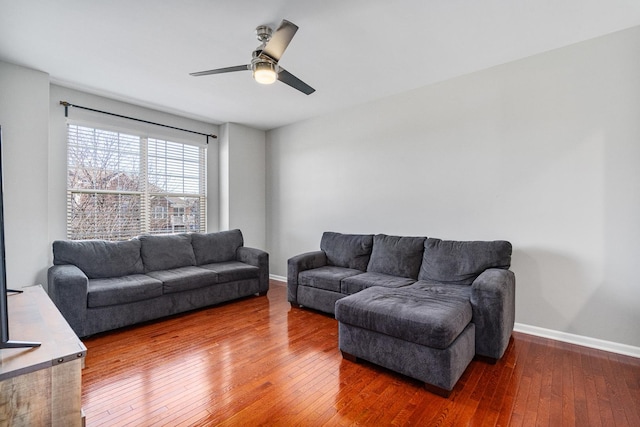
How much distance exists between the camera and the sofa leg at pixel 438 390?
6.29 feet

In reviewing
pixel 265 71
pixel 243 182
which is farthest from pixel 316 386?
pixel 243 182

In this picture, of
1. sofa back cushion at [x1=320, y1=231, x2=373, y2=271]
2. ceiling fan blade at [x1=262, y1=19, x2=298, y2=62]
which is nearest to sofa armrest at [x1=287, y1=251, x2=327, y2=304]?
sofa back cushion at [x1=320, y1=231, x2=373, y2=271]

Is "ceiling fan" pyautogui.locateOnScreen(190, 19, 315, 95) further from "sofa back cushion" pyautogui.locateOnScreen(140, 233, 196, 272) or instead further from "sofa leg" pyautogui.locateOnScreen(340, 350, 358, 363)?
"sofa back cushion" pyautogui.locateOnScreen(140, 233, 196, 272)

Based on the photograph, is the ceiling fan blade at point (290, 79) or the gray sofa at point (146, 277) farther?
the gray sofa at point (146, 277)

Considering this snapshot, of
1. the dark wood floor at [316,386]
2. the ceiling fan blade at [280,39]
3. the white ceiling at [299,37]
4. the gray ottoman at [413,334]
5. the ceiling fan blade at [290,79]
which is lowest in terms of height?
the dark wood floor at [316,386]

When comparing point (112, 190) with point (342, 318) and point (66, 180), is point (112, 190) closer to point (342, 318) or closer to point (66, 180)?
point (66, 180)

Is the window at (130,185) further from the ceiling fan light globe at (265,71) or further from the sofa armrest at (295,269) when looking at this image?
the ceiling fan light globe at (265,71)

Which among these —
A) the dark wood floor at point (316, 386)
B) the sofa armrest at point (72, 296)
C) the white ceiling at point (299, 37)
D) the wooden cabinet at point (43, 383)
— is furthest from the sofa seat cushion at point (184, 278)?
the white ceiling at point (299, 37)

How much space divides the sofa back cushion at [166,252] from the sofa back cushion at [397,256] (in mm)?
2485

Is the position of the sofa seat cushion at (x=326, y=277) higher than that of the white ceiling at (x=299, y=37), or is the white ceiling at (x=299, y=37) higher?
the white ceiling at (x=299, y=37)

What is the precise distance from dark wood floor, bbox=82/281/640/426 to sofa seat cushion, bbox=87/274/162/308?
355mm

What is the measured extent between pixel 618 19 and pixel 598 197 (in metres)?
1.43

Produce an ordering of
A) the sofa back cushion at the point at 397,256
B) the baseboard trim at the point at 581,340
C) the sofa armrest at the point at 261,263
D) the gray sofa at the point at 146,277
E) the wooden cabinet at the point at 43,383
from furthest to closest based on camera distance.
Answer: the sofa armrest at the point at 261,263, the sofa back cushion at the point at 397,256, the gray sofa at the point at 146,277, the baseboard trim at the point at 581,340, the wooden cabinet at the point at 43,383

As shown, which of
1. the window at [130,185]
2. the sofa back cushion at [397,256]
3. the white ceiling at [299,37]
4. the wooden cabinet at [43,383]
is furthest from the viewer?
the window at [130,185]
